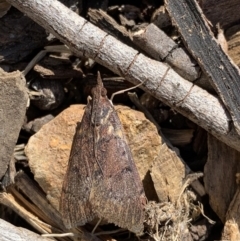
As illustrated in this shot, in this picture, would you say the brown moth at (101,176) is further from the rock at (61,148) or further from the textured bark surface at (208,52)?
the textured bark surface at (208,52)

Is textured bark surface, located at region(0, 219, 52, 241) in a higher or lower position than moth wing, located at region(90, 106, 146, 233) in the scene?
lower

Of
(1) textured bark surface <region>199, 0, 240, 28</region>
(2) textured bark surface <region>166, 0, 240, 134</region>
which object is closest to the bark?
(2) textured bark surface <region>166, 0, 240, 134</region>

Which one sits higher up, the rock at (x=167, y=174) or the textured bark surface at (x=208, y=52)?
the textured bark surface at (x=208, y=52)

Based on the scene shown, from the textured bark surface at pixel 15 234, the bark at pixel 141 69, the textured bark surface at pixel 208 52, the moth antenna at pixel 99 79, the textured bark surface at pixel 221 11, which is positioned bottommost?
the textured bark surface at pixel 15 234

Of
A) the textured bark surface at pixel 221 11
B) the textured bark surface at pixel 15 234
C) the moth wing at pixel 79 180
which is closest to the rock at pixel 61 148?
the moth wing at pixel 79 180

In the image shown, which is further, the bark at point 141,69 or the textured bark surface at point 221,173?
the textured bark surface at point 221,173

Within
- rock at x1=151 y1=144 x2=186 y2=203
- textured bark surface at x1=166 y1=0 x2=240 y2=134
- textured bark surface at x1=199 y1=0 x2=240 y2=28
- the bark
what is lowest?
rock at x1=151 y1=144 x2=186 y2=203

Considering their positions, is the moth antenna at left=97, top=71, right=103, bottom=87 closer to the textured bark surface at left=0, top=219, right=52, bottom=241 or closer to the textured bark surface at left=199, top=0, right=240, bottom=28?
the textured bark surface at left=199, top=0, right=240, bottom=28

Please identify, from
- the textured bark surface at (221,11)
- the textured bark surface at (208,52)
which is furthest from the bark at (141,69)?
the textured bark surface at (221,11)

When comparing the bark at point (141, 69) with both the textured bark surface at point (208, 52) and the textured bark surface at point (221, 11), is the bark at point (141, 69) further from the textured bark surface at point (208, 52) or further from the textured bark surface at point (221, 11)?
the textured bark surface at point (221, 11)
